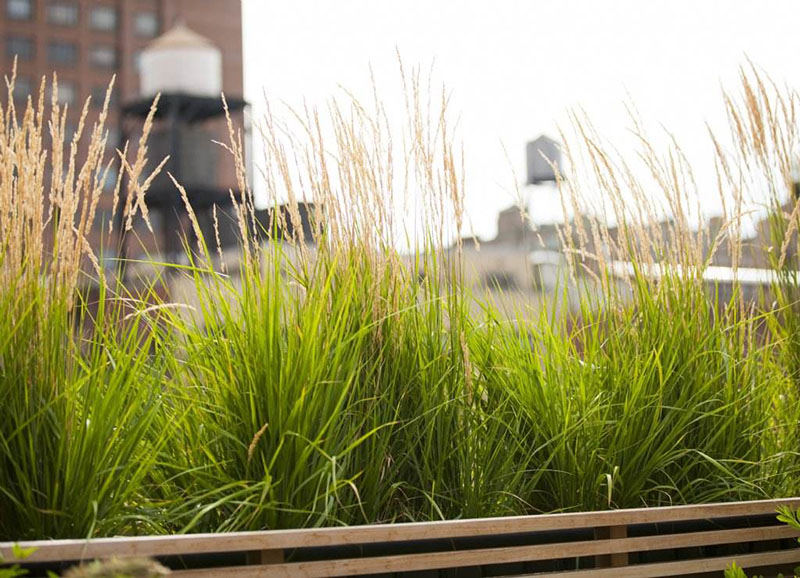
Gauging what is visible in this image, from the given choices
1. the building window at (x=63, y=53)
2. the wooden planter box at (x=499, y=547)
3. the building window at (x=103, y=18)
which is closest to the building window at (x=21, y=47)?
the building window at (x=63, y=53)

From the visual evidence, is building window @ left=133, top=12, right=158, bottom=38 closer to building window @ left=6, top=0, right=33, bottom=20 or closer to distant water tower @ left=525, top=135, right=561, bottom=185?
building window @ left=6, top=0, right=33, bottom=20

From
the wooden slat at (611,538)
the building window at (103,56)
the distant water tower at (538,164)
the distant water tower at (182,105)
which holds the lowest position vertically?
the wooden slat at (611,538)

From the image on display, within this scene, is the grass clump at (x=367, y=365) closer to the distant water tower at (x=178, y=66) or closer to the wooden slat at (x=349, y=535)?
the wooden slat at (x=349, y=535)

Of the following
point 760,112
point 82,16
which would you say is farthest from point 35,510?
point 82,16

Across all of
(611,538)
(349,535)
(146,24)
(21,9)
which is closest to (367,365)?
(349,535)

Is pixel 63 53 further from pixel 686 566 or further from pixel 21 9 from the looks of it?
pixel 686 566

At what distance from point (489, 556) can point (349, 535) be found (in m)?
0.26

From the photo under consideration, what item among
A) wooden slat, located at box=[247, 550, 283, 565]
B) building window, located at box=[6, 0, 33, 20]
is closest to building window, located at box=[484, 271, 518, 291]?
wooden slat, located at box=[247, 550, 283, 565]

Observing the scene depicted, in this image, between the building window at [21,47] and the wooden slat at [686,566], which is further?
the building window at [21,47]

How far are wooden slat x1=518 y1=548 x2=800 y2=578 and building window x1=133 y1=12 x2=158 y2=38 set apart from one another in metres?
33.3

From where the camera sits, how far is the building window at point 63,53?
31.6 m

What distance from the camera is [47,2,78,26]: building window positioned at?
31.9 metres

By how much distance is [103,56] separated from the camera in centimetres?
3212

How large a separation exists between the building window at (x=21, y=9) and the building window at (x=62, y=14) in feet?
2.06
